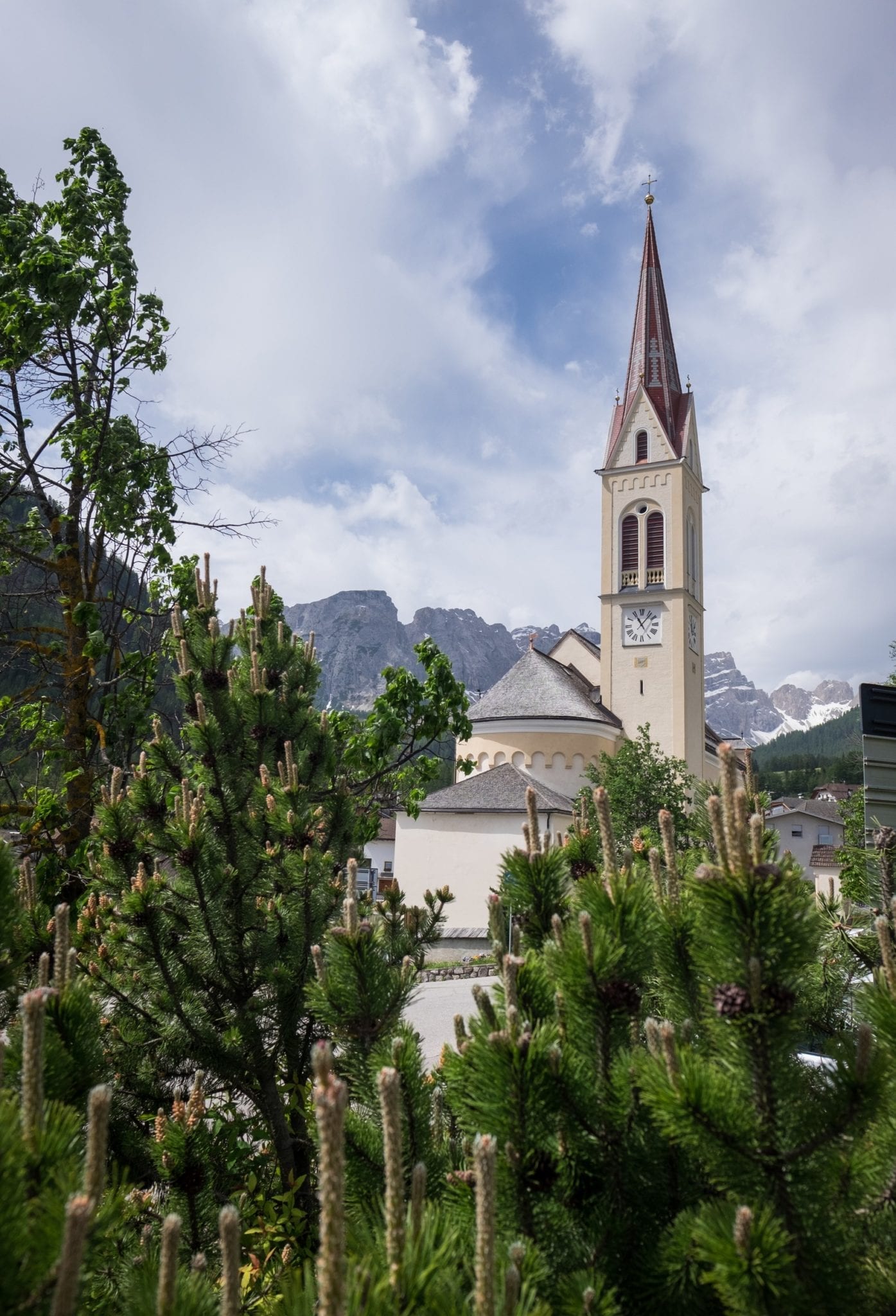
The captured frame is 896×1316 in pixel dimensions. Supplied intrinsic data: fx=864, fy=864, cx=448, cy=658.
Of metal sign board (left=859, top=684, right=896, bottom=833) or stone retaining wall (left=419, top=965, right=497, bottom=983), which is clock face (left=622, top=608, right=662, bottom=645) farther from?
metal sign board (left=859, top=684, right=896, bottom=833)

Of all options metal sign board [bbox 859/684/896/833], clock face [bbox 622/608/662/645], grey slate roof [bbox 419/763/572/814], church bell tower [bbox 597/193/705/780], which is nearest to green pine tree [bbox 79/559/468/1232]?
metal sign board [bbox 859/684/896/833]

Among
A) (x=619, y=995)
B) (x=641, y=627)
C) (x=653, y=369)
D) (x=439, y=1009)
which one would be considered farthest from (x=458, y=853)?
(x=619, y=995)

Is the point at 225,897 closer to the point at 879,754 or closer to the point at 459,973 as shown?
the point at 879,754

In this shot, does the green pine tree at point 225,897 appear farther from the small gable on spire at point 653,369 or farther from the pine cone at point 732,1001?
the small gable on spire at point 653,369

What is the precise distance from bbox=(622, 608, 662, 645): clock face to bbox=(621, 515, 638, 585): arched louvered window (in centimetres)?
182

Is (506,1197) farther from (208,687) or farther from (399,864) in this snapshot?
(399,864)

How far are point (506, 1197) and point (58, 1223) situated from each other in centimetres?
85

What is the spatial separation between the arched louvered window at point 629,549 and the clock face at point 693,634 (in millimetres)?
3656

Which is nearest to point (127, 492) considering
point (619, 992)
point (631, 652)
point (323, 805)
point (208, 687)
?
point (208, 687)

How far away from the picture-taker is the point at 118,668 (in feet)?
21.4

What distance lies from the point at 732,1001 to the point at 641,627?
44464 mm

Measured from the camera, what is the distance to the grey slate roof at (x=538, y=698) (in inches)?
1640

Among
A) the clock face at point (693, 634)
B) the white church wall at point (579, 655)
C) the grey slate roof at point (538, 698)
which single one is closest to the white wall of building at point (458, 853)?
the grey slate roof at point (538, 698)

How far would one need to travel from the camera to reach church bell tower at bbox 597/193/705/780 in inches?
1725
